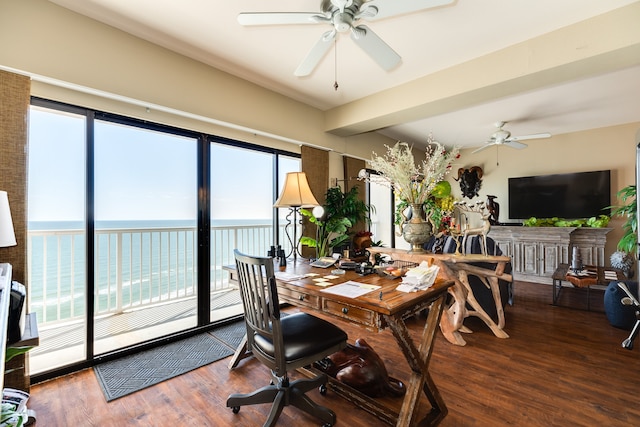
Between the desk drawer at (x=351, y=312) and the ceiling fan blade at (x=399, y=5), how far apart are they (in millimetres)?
1666

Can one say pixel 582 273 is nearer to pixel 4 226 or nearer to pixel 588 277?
pixel 588 277

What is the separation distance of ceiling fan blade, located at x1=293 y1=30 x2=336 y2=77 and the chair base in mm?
2162

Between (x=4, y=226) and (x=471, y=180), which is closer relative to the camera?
(x=4, y=226)

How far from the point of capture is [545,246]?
15.7ft

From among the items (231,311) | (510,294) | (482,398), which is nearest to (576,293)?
(510,294)

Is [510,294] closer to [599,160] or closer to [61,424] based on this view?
[599,160]

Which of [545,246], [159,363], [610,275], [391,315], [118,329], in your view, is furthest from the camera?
[545,246]

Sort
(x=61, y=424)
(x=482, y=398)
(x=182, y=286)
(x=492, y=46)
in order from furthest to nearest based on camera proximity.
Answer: (x=182, y=286), (x=492, y=46), (x=482, y=398), (x=61, y=424)

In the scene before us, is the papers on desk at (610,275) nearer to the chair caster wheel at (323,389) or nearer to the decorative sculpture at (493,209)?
the decorative sculpture at (493,209)

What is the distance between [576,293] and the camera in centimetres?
427

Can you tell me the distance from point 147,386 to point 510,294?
162 inches

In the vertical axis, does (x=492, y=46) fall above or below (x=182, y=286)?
above

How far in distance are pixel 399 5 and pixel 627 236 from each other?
13.5ft

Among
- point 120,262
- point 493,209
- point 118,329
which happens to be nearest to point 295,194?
point 120,262
